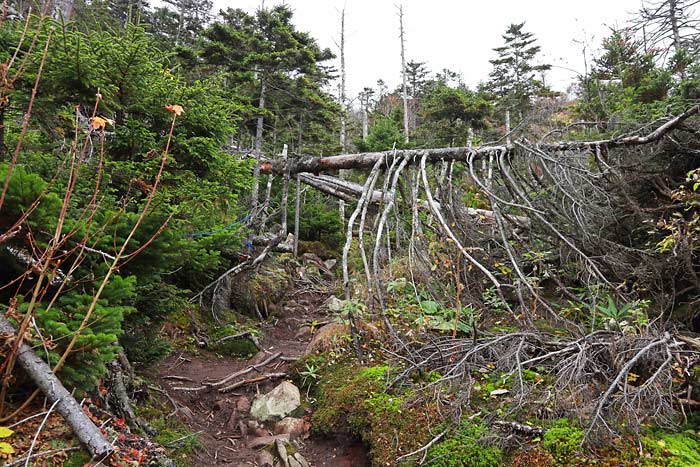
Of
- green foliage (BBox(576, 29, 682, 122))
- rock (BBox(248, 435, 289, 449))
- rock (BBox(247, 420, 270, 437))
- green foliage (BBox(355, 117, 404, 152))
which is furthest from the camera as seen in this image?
green foliage (BBox(355, 117, 404, 152))

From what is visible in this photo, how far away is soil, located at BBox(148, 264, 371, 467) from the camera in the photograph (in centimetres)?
355

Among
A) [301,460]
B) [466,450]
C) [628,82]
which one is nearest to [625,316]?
[466,450]

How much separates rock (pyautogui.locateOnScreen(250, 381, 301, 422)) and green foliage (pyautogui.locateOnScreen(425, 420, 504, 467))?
6.16ft

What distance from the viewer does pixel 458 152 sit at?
4.83 m

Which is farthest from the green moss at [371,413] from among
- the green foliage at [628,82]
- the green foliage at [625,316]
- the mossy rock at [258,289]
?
the green foliage at [628,82]

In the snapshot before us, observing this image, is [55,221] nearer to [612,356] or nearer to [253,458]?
[253,458]

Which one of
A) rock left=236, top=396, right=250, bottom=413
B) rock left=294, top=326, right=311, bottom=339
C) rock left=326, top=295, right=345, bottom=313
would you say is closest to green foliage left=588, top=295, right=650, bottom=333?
rock left=326, top=295, right=345, bottom=313

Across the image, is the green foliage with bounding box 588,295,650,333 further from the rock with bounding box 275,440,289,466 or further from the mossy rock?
the mossy rock

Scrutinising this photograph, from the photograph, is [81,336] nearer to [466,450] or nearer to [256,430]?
[466,450]

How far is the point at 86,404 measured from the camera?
2.49 meters

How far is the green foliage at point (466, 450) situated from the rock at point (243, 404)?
2.46 metres

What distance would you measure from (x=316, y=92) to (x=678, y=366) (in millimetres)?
14320

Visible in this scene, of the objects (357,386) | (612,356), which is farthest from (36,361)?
(612,356)

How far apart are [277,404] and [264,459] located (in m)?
0.84
